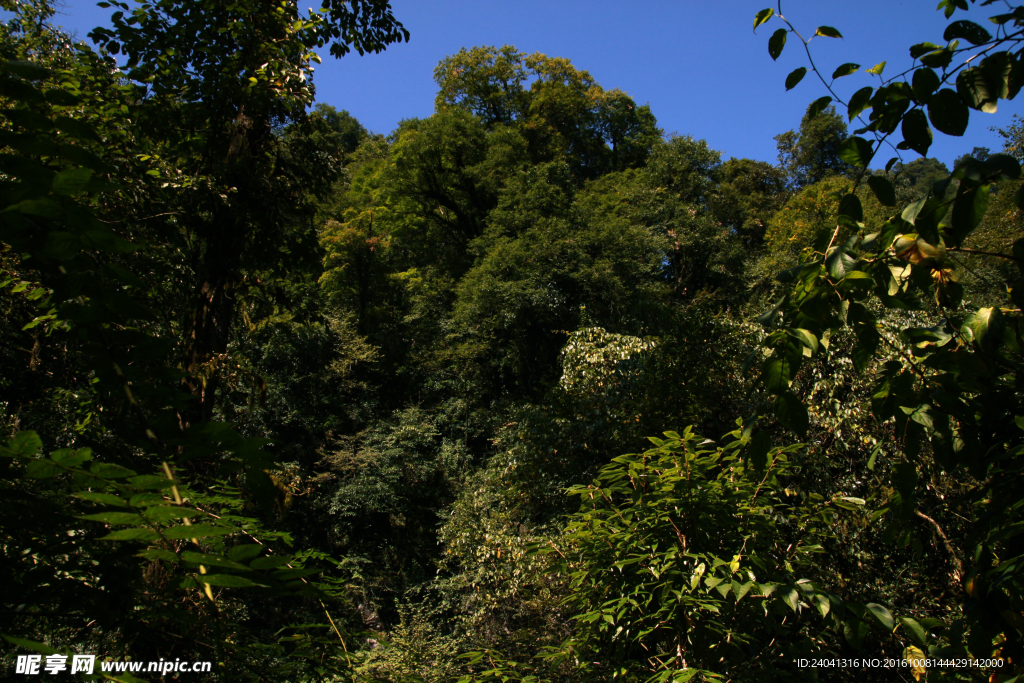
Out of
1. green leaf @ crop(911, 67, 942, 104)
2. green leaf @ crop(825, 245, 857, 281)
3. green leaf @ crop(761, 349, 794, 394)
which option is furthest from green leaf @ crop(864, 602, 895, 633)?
green leaf @ crop(911, 67, 942, 104)

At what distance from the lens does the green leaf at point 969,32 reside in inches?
39.5

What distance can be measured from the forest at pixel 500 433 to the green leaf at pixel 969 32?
0.04m

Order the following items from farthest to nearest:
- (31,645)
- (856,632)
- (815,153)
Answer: (815,153) < (856,632) < (31,645)

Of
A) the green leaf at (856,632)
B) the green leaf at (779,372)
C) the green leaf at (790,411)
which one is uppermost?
the green leaf at (779,372)

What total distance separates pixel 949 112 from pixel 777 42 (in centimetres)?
35

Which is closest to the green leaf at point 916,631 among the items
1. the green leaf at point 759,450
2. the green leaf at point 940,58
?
the green leaf at point 759,450

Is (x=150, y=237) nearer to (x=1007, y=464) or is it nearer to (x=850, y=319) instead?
(x=850, y=319)

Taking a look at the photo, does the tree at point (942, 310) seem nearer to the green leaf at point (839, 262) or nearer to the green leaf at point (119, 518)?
the green leaf at point (839, 262)

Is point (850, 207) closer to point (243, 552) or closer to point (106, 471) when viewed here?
point (243, 552)

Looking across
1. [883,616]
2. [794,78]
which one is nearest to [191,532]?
[794,78]

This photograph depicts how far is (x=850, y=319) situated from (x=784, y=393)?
0.22 m

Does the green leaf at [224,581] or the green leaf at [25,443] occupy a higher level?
the green leaf at [25,443]

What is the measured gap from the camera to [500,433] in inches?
383

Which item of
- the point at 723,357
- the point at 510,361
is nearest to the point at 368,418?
the point at 510,361
